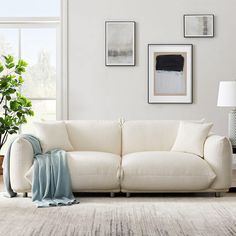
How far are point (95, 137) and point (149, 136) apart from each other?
0.59 meters

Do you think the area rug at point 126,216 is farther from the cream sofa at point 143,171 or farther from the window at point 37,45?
the window at point 37,45

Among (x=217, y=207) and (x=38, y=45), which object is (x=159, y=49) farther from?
(x=217, y=207)

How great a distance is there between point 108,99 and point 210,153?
2.31m

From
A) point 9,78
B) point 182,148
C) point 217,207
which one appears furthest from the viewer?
point 9,78

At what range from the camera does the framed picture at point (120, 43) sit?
22.9ft

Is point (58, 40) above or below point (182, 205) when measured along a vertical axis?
above

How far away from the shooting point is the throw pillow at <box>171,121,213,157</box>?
207 inches

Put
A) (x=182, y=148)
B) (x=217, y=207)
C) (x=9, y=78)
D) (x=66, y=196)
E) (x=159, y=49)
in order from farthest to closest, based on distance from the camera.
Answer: (x=159, y=49)
(x=9, y=78)
(x=182, y=148)
(x=66, y=196)
(x=217, y=207)

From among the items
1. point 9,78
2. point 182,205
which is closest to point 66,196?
point 182,205

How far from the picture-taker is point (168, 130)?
5645mm

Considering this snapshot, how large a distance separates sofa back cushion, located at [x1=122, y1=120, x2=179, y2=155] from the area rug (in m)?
0.70

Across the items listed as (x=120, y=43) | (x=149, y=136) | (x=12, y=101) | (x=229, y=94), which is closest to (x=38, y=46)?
(x=12, y=101)

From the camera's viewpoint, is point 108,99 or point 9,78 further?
point 108,99

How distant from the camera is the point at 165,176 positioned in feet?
16.1
